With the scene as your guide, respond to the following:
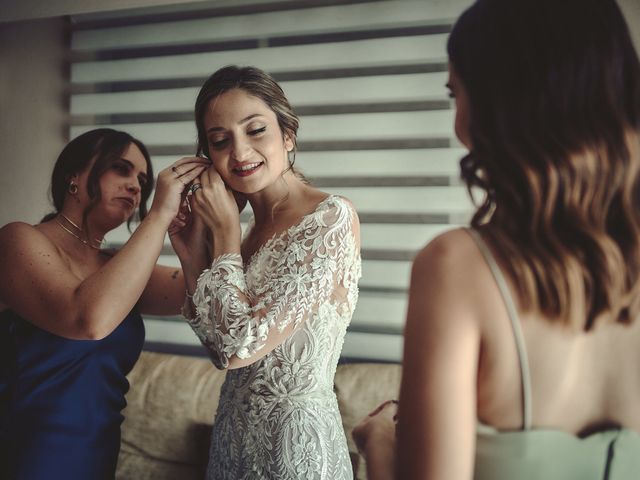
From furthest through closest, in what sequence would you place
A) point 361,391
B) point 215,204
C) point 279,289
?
point 361,391 → point 215,204 → point 279,289

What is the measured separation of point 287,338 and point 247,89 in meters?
0.62

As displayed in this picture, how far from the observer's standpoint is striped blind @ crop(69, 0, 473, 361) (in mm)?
2277

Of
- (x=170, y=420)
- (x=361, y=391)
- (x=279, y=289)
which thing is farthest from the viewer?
(x=170, y=420)

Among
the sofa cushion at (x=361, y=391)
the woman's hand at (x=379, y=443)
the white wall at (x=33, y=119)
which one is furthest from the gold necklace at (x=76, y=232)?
the white wall at (x=33, y=119)

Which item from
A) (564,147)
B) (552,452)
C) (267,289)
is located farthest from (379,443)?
(267,289)

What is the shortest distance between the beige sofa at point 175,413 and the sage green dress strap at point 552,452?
4.91 feet

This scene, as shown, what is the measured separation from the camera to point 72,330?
4.27ft

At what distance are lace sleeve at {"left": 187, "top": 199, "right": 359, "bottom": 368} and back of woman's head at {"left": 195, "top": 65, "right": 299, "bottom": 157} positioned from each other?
1.08ft

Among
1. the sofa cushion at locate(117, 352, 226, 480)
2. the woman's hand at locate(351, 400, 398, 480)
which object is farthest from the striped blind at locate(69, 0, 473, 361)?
the woman's hand at locate(351, 400, 398, 480)

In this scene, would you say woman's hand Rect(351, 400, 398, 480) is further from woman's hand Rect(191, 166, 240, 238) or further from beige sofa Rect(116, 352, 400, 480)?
beige sofa Rect(116, 352, 400, 480)

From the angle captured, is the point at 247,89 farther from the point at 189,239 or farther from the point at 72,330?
the point at 72,330

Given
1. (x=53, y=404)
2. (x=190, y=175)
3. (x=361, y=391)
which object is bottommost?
(x=361, y=391)

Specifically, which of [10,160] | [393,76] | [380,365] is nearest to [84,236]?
[380,365]

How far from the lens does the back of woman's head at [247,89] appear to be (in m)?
1.34
